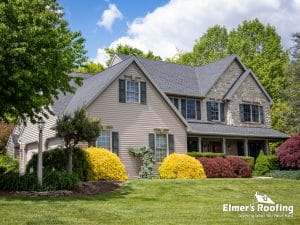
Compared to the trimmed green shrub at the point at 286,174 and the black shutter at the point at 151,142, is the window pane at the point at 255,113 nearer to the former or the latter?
the trimmed green shrub at the point at 286,174

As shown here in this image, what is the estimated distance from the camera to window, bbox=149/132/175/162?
Answer: 2655cm

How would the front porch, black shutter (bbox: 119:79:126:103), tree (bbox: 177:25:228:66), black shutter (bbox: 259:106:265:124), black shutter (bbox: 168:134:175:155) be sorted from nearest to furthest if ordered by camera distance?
black shutter (bbox: 119:79:126:103) < black shutter (bbox: 168:134:175:155) < the front porch < black shutter (bbox: 259:106:265:124) < tree (bbox: 177:25:228:66)

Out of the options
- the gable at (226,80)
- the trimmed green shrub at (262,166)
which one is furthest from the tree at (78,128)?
the gable at (226,80)

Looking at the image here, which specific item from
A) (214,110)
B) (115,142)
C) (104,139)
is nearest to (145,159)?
(115,142)

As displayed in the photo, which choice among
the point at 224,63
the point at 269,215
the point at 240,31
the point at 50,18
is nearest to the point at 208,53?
the point at 240,31

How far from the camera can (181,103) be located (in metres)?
33.0

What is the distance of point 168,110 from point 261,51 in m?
30.8

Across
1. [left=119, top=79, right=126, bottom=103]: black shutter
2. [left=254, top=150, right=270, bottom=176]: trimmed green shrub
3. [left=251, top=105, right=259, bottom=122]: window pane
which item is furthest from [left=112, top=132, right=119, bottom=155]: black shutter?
[left=251, top=105, right=259, bottom=122]: window pane

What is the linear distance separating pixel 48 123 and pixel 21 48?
1263 centimetres

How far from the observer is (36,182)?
1683cm

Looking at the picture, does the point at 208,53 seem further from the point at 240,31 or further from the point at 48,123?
the point at 48,123

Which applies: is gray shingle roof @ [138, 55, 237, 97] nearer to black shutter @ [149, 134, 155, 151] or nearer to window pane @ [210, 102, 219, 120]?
window pane @ [210, 102, 219, 120]

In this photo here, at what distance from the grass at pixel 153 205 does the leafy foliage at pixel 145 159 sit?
16.1ft

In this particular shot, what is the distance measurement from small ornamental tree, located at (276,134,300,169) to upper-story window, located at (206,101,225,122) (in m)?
5.37
